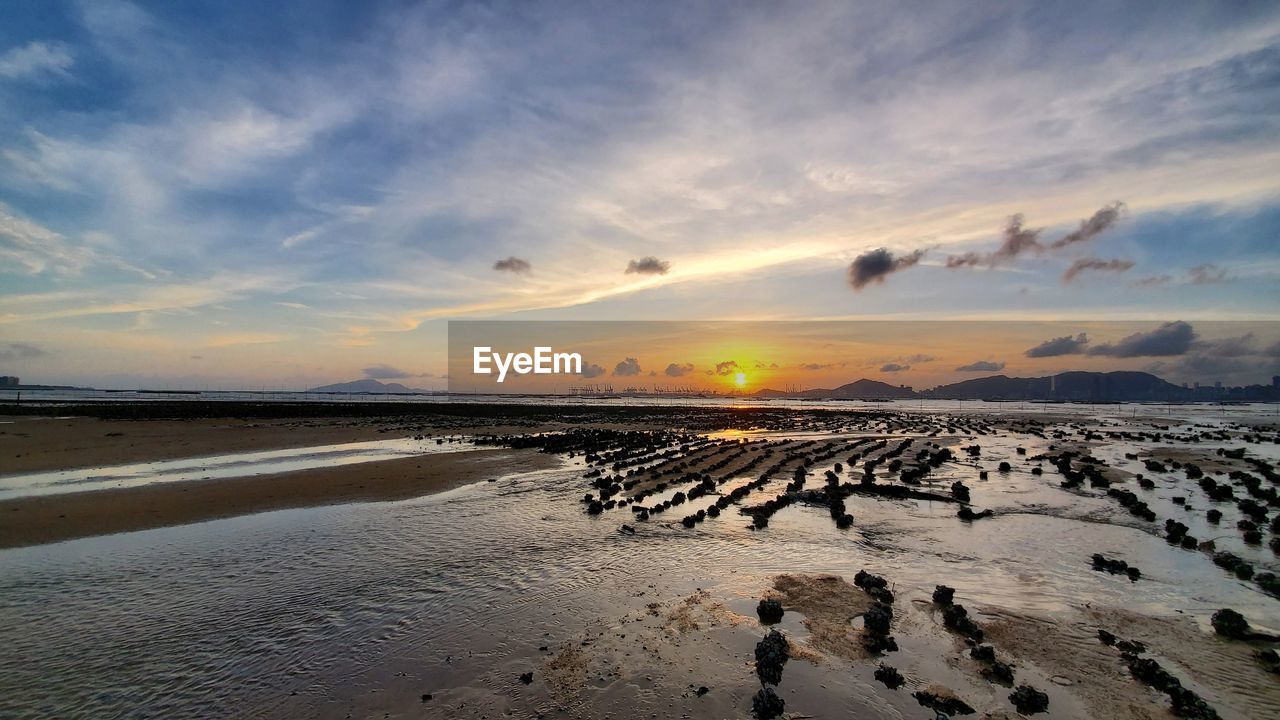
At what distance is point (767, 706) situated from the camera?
7844 mm

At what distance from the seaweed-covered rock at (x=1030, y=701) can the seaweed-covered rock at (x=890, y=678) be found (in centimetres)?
156

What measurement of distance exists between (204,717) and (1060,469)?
129ft

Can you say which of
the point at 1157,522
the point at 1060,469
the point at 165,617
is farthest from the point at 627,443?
the point at 165,617

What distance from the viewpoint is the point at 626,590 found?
12.5m

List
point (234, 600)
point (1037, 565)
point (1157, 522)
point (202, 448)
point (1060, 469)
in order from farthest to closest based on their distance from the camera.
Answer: point (202, 448), point (1060, 469), point (1157, 522), point (1037, 565), point (234, 600)

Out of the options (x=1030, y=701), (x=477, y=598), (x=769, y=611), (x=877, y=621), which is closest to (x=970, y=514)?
(x=877, y=621)

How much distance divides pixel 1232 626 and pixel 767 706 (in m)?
9.86

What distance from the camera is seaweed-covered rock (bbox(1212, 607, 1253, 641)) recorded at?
1035 centimetres

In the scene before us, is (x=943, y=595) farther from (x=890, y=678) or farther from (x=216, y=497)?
(x=216, y=497)

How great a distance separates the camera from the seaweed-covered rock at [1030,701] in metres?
8.01

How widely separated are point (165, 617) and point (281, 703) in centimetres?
513

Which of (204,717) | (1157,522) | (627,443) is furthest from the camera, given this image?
(627,443)

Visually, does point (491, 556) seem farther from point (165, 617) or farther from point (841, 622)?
point (841, 622)

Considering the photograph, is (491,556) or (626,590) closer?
(626,590)
